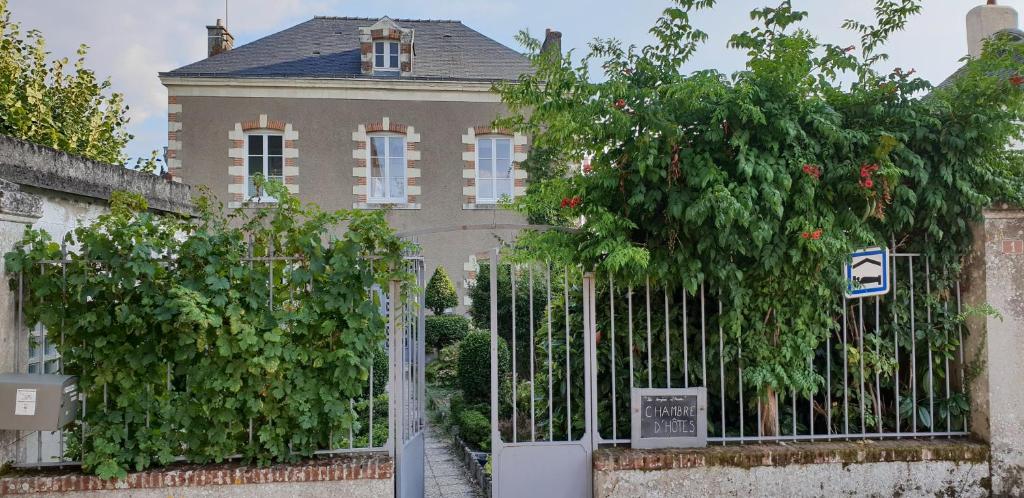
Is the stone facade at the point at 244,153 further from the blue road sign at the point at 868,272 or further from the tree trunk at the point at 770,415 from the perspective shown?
the blue road sign at the point at 868,272

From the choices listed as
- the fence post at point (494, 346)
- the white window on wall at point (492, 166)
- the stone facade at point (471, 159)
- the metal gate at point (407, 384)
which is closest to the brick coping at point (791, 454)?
the fence post at point (494, 346)

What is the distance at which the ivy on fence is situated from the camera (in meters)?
3.56

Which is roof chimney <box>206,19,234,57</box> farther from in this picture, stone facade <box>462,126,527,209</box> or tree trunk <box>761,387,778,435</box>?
tree trunk <box>761,387,778,435</box>

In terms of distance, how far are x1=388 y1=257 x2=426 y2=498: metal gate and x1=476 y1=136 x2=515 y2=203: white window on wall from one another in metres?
11.4

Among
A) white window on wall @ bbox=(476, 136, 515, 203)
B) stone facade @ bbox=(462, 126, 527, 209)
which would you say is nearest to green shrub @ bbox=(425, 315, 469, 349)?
stone facade @ bbox=(462, 126, 527, 209)

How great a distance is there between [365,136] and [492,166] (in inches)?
126

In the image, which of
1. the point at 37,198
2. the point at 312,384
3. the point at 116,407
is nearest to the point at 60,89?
the point at 37,198

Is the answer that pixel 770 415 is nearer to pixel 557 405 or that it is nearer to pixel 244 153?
pixel 557 405

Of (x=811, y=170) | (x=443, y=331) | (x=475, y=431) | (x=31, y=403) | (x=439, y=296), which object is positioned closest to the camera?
(x=31, y=403)

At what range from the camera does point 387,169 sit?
15.9m

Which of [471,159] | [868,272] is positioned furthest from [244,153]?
[868,272]

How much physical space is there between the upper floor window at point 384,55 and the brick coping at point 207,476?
13.6 meters

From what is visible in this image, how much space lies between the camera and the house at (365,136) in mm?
15438

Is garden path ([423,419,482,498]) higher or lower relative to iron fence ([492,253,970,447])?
lower
